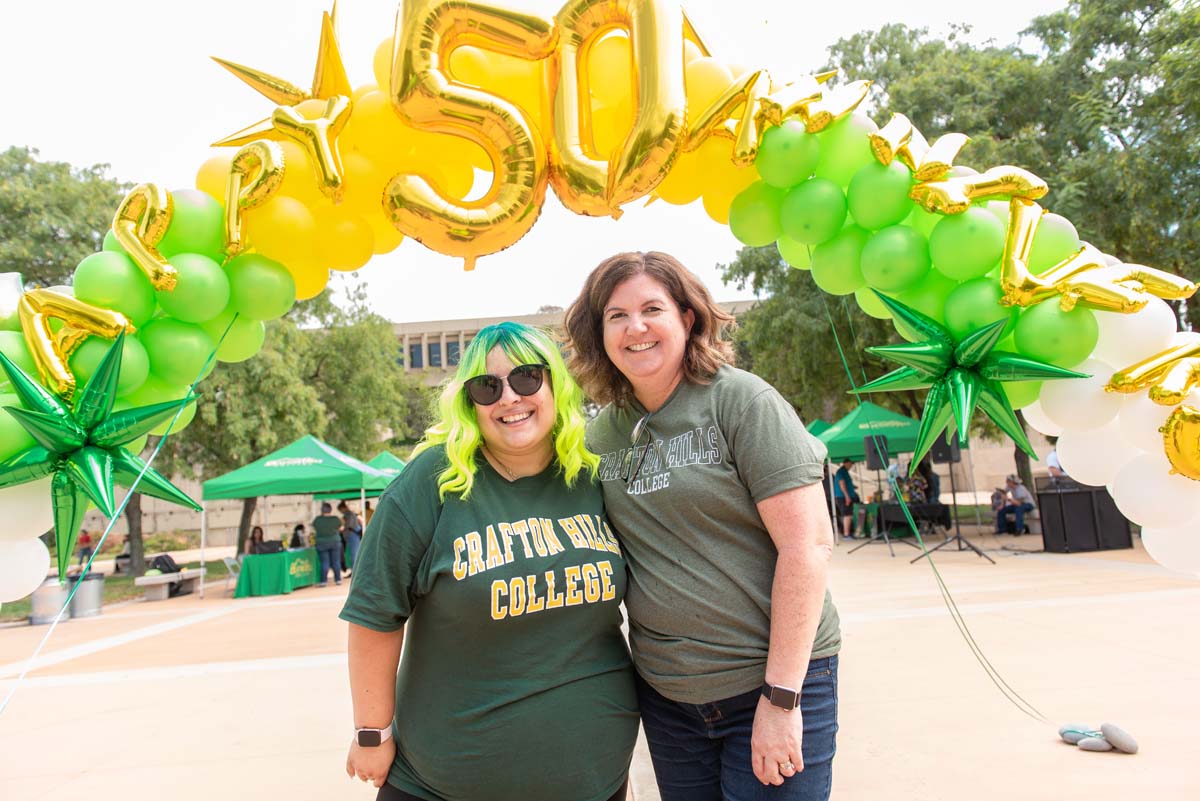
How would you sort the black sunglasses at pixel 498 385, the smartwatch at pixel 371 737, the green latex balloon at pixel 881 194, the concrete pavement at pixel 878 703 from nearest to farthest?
the smartwatch at pixel 371 737 → the black sunglasses at pixel 498 385 → the green latex balloon at pixel 881 194 → the concrete pavement at pixel 878 703

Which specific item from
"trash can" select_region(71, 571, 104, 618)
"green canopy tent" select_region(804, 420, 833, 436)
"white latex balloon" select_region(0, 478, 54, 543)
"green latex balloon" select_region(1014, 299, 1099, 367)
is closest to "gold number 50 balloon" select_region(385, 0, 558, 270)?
"white latex balloon" select_region(0, 478, 54, 543)

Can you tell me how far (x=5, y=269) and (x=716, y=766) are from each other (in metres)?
17.6

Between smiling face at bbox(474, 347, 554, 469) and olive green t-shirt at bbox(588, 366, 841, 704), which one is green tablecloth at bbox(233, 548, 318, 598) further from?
olive green t-shirt at bbox(588, 366, 841, 704)

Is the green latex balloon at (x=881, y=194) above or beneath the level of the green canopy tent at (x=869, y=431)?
above

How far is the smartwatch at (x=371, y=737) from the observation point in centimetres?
189

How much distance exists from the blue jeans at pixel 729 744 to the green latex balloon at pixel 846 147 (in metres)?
2.07

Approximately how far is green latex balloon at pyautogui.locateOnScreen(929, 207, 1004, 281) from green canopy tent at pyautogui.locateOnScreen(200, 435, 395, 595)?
10901 mm

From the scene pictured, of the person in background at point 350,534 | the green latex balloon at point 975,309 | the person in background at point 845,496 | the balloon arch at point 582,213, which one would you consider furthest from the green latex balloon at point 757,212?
the person in background at point 845,496

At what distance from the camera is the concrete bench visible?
1280cm

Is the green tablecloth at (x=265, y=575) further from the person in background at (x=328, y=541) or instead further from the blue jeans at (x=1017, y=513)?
the blue jeans at (x=1017, y=513)

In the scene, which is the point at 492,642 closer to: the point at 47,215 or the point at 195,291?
the point at 195,291

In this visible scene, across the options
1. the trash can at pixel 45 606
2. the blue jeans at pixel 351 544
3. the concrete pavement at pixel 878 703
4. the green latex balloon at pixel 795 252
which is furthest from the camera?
the blue jeans at pixel 351 544

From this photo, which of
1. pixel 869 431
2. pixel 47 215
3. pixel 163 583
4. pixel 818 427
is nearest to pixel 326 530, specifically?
pixel 163 583

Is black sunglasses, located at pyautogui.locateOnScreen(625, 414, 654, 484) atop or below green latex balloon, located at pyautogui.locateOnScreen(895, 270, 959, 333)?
below
